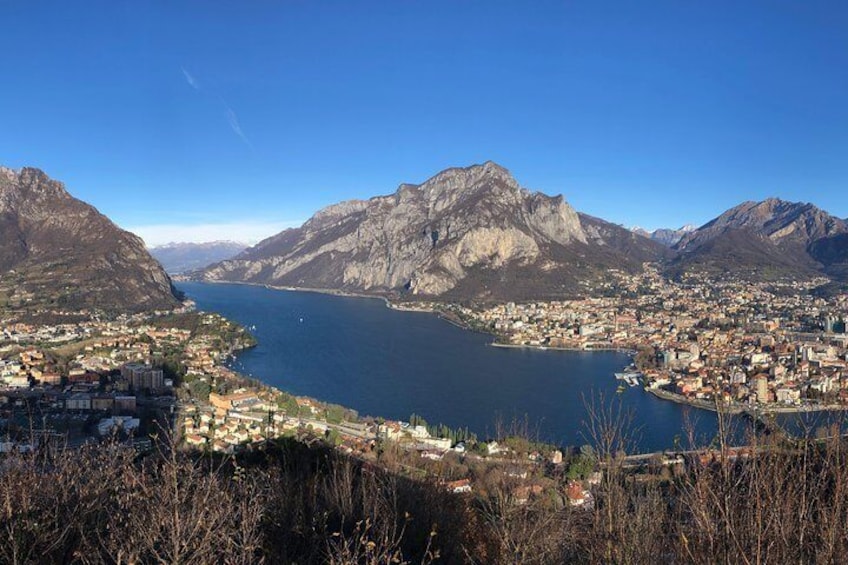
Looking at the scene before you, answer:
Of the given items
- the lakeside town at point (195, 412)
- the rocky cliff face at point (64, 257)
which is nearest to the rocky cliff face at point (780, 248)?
the rocky cliff face at point (64, 257)

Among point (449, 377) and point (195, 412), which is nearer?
point (195, 412)

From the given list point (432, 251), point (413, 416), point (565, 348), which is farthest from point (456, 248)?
point (413, 416)

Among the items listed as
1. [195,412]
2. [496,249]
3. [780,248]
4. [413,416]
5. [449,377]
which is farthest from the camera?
[780,248]

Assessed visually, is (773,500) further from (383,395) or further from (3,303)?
(3,303)

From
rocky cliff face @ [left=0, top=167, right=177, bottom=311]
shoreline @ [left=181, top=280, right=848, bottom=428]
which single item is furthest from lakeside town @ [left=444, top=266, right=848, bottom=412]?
rocky cliff face @ [left=0, top=167, right=177, bottom=311]

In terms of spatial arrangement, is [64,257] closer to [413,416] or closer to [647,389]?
[413,416]

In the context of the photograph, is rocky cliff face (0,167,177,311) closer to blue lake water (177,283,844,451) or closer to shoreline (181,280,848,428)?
blue lake water (177,283,844,451)

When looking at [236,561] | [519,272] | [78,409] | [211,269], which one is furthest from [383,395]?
[211,269]

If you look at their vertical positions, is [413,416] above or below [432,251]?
below
